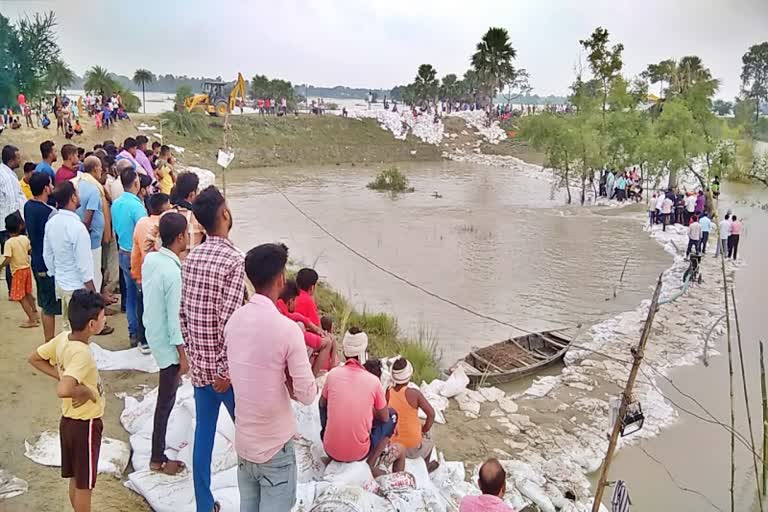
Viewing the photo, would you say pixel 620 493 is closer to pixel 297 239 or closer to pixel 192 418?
pixel 192 418

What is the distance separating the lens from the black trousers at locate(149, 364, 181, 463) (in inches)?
142

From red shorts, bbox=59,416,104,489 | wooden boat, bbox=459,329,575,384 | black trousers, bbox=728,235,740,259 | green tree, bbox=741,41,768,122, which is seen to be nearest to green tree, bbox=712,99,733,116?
green tree, bbox=741,41,768,122

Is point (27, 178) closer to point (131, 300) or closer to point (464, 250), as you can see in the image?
point (131, 300)

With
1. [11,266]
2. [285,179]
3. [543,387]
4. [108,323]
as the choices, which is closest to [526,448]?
[543,387]

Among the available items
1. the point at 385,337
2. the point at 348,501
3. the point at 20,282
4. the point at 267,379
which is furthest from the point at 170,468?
the point at 385,337

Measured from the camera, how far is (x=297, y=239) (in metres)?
16.7

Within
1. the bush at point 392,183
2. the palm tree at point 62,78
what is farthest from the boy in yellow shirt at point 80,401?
the palm tree at point 62,78

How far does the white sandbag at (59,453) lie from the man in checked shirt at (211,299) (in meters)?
1.07

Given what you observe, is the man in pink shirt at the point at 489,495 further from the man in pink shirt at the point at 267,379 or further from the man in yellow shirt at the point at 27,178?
the man in yellow shirt at the point at 27,178

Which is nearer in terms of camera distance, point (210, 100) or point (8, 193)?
point (8, 193)

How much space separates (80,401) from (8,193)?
458 cm

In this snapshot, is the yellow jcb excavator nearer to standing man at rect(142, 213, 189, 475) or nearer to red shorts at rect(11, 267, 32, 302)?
red shorts at rect(11, 267, 32, 302)

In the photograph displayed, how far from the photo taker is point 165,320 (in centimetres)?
354

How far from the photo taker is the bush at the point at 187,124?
1356 inches
